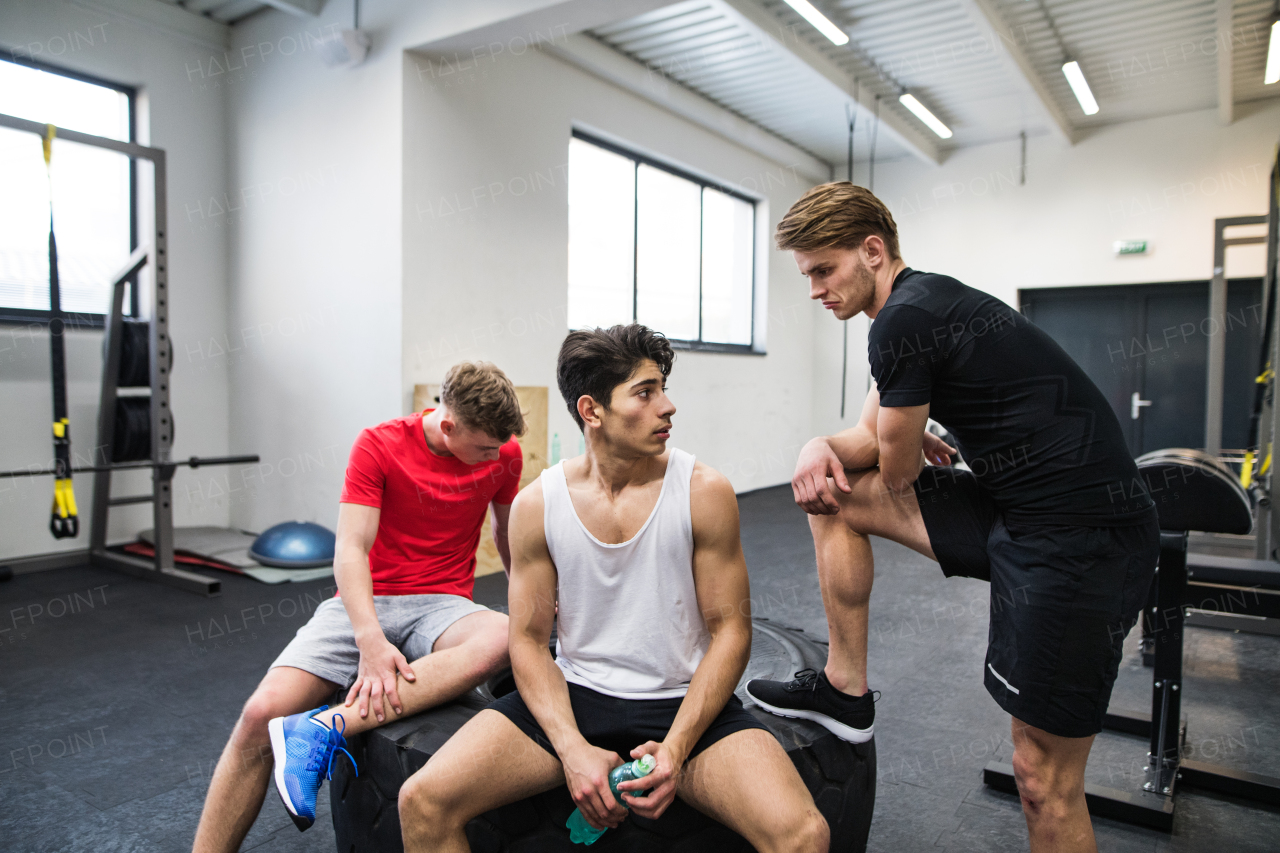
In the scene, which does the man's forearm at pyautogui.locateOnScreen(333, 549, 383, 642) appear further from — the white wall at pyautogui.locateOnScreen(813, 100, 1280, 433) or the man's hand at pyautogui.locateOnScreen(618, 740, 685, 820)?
the white wall at pyautogui.locateOnScreen(813, 100, 1280, 433)

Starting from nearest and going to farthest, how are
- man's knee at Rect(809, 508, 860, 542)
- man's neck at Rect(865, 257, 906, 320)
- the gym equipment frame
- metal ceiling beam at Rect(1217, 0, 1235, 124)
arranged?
man's neck at Rect(865, 257, 906, 320) → man's knee at Rect(809, 508, 860, 542) → the gym equipment frame → metal ceiling beam at Rect(1217, 0, 1235, 124)

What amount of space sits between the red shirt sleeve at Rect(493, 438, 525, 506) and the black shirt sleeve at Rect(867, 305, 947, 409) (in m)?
0.94

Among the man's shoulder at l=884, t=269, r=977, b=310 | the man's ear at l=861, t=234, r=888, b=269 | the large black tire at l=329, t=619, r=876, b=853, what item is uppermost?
the man's ear at l=861, t=234, r=888, b=269

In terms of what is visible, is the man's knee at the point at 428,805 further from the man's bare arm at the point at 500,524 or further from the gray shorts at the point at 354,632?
the man's bare arm at the point at 500,524

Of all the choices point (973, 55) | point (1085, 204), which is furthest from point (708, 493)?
point (1085, 204)

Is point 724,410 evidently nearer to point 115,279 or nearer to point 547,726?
point 115,279

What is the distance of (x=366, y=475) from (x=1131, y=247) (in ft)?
24.6

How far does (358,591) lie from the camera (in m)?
1.70

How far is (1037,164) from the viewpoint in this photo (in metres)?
7.61

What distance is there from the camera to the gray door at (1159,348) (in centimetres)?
692

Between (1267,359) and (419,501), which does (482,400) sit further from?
(1267,359)

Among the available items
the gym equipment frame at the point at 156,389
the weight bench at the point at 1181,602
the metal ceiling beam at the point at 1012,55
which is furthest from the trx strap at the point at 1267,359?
the gym equipment frame at the point at 156,389

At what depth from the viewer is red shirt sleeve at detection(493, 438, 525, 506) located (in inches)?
78.1

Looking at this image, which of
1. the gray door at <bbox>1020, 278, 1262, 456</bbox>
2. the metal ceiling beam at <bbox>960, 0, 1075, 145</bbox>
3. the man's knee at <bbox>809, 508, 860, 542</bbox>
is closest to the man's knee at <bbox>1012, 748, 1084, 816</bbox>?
the man's knee at <bbox>809, 508, 860, 542</bbox>
